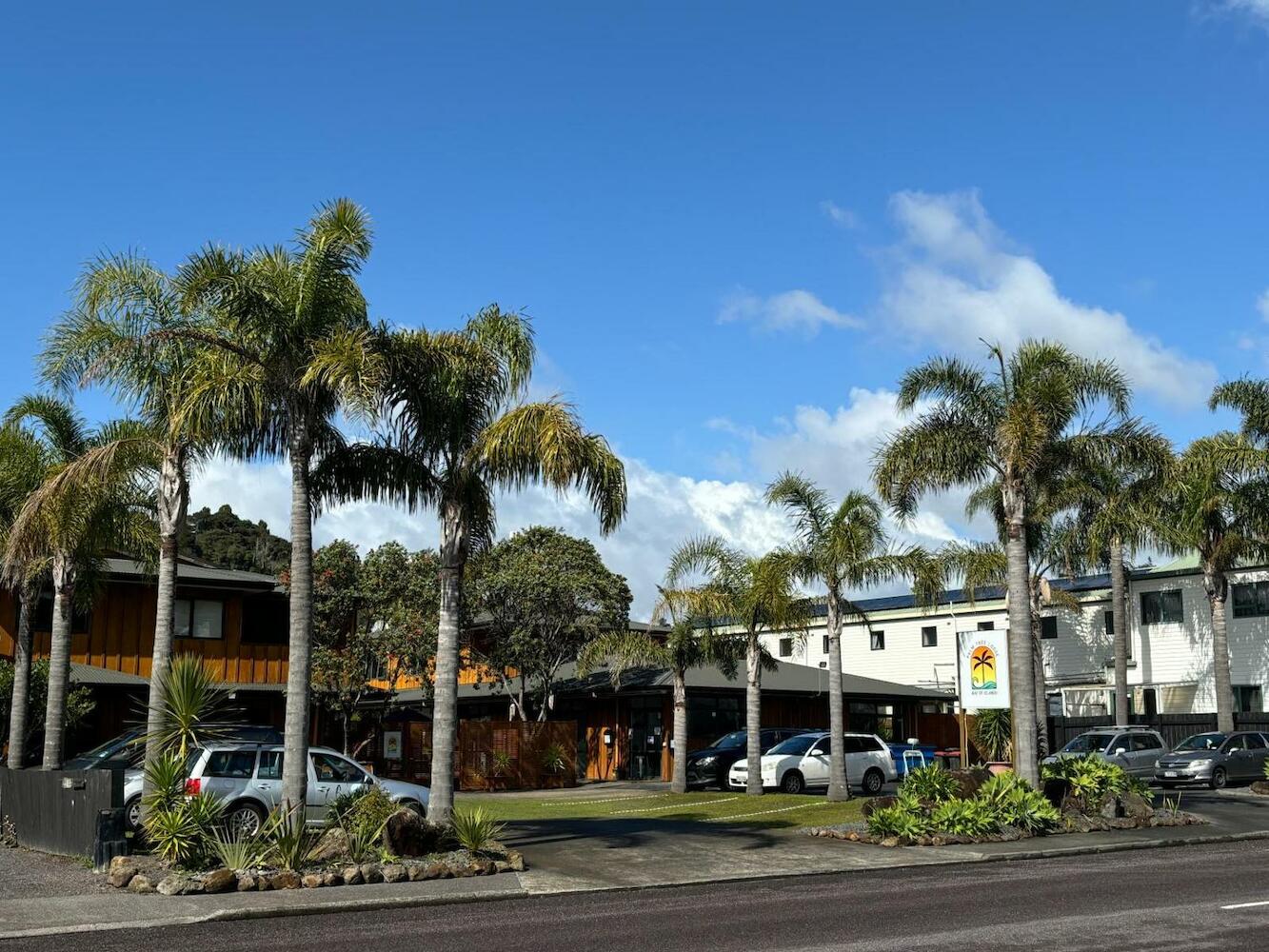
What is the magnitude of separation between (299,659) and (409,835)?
2.74m

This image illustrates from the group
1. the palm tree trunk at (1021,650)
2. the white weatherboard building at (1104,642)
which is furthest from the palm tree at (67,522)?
the white weatherboard building at (1104,642)

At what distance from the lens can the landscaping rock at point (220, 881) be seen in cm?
1486

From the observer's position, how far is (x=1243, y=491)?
41.2 m

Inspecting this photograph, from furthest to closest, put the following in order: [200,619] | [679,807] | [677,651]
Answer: [200,619] → [677,651] → [679,807]

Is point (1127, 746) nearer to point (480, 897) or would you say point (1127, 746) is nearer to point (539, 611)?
A: point (539, 611)

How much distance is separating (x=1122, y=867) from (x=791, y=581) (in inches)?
526

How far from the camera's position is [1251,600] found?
4703cm

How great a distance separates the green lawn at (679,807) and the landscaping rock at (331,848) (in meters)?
7.12

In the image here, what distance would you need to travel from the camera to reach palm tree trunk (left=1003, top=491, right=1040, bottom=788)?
2334 centimetres

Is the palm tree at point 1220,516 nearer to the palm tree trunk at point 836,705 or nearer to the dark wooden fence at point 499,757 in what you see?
the palm tree trunk at point 836,705

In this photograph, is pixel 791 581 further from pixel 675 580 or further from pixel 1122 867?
pixel 1122 867

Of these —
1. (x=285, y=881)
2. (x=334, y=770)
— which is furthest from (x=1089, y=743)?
(x=285, y=881)

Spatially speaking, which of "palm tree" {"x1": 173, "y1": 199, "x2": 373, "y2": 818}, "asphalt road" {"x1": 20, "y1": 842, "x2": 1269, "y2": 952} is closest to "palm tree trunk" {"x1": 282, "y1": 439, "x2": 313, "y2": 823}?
"palm tree" {"x1": 173, "y1": 199, "x2": 373, "y2": 818}

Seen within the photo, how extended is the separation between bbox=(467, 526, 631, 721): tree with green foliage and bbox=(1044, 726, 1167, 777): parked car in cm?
1437
